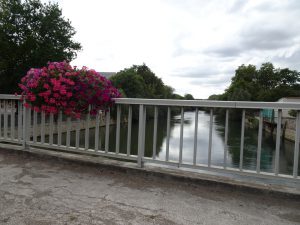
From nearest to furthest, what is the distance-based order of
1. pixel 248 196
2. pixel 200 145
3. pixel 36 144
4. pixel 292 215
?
1. pixel 292 215
2. pixel 248 196
3. pixel 36 144
4. pixel 200 145

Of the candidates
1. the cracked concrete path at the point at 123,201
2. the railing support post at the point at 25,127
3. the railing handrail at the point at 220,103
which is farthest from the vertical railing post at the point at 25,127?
the railing handrail at the point at 220,103

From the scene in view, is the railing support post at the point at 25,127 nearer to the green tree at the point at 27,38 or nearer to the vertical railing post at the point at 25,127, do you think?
the vertical railing post at the point at 25,127

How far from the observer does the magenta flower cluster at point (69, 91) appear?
2.73 m

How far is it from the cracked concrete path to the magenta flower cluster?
0.74 metres

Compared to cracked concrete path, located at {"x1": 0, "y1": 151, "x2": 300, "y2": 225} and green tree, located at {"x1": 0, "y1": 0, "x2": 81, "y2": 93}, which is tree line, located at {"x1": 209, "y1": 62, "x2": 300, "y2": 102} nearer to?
green tree, located at {"x1": 0, "y1": 0, "x2": 81, "y2": 93}

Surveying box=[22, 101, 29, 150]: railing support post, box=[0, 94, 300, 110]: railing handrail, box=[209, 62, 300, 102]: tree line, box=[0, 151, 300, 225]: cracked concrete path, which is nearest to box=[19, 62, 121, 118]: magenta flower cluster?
box=[0, 94, 300, 110]: railing handrail

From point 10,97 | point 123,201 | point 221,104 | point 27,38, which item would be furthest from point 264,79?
point 123,201

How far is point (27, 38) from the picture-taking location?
1286 centimetres

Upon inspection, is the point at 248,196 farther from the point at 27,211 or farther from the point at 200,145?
the point at 200,145

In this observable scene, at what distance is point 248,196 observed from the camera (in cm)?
211

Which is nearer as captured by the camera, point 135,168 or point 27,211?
point 27,211

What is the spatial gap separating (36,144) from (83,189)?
142cm

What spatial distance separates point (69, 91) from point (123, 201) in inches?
56.7

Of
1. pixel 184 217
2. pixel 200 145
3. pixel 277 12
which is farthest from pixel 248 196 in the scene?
pixel 200 145
